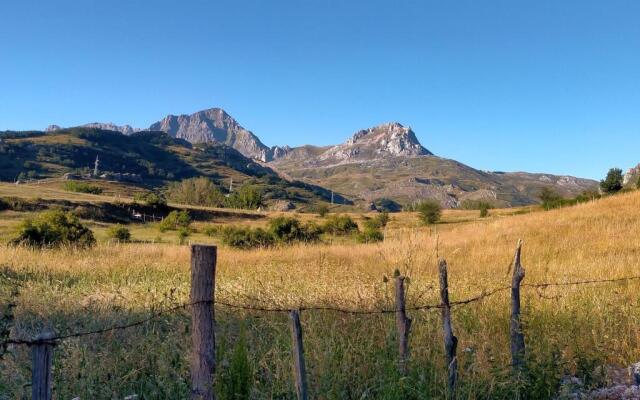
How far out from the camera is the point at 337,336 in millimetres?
5445

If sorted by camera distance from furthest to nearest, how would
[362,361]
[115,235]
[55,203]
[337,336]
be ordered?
[55,203], [115,235], [337,336], [362,361]

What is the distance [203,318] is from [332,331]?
210cm

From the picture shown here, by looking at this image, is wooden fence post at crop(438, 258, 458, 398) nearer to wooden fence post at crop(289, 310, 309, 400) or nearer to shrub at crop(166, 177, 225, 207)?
wooden fence post at crop(289, 310, 309, 400)

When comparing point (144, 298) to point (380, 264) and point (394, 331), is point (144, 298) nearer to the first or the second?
point (394, 331)

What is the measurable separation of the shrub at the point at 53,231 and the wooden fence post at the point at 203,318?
20.0m

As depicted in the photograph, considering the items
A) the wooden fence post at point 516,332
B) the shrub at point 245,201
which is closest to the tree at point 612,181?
the wooden fence post at point 516,332

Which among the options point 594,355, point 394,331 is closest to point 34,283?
point 394,331

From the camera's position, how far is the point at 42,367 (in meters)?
2.71

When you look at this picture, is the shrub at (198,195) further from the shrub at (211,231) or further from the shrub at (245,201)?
the shrub at (211,231)

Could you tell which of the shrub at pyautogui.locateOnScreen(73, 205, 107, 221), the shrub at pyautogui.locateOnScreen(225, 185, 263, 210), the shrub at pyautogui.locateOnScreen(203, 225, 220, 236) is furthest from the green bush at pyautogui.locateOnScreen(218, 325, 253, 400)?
the shrub at pyautogui.locateOnScreen(225, 185, 263, 210)

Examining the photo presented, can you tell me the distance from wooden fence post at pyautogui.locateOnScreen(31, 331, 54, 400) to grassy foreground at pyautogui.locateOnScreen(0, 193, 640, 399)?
1.19 m

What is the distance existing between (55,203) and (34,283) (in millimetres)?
43779

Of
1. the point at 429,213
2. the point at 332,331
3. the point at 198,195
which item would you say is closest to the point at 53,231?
the point at 332,331

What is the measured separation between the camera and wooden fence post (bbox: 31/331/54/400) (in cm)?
267
